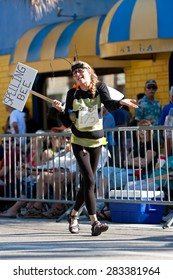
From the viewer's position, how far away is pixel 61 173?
14.1 m

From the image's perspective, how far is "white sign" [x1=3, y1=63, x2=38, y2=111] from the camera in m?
12.5

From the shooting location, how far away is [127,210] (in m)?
13.2

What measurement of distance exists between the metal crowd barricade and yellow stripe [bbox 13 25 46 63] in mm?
5786

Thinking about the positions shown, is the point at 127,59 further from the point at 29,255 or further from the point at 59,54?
the point at 29,255

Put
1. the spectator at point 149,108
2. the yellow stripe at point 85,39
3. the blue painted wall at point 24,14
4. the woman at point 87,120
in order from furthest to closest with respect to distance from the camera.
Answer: the blue painted wall at point 24,14 → the yellow stripe at point 85,39 → the spectator at point 149,108 → the woman at point 87,120

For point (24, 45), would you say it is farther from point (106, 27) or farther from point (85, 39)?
point (106, 27)

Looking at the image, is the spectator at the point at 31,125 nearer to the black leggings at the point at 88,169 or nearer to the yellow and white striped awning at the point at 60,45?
the yellow and white striped awning at the point at 60,45

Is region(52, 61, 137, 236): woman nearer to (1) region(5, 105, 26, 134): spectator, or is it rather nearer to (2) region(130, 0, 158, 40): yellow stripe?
(2) region(130, 0, 158, 40): yellow stripe

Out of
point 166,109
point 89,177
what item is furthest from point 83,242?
point 166,109

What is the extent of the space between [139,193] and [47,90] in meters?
9.90

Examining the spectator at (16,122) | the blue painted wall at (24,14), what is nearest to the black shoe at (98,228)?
the spectator at (16,122)

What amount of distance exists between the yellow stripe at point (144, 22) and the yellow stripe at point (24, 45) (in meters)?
3.63

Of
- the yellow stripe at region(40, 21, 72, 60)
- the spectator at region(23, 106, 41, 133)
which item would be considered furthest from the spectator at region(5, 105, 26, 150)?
the yellow stripe at region(40, 21, 72, 60)

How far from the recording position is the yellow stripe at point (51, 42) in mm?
20250
